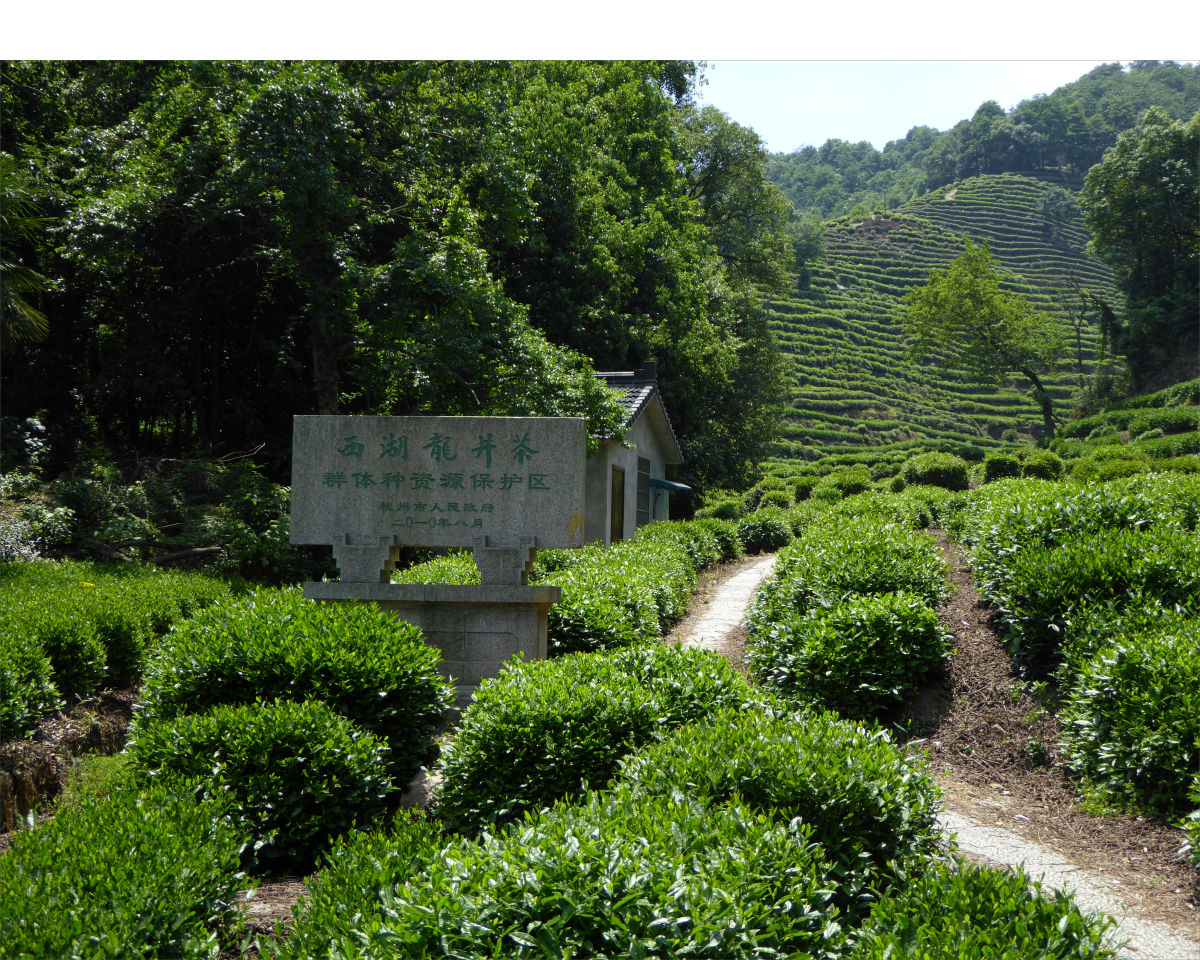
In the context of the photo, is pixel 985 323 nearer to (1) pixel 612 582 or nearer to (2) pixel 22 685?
(1) pixel 612 582

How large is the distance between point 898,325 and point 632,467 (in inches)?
2170

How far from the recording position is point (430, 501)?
7.82m

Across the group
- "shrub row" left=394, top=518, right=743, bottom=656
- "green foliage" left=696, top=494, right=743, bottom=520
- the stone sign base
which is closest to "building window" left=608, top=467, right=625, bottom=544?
"shrub row" left=394, top=518, right=743, bottom=656

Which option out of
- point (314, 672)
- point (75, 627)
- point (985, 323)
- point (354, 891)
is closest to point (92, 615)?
point (75, 627)

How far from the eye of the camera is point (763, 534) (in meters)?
21.7

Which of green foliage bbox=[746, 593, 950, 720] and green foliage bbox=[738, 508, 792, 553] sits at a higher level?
green foliage bbox=[746, 593, 950, 720]

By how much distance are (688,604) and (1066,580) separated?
7239 mm

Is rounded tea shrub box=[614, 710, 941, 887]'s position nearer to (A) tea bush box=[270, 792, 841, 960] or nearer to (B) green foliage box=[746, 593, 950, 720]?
(A) tea bush box=[270, 792, 841, 960]

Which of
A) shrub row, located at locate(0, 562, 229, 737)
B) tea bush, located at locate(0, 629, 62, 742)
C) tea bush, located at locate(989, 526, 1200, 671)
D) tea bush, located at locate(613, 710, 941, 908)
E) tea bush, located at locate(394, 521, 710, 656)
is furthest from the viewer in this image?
tea bush, located at locate(394, 521, 710, 656)

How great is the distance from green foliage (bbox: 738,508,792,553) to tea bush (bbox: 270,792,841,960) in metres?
18.5

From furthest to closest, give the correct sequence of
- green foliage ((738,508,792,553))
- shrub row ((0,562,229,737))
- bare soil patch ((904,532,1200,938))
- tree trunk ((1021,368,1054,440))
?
tree trunk ((1021,368,1054,440))
green foliage ((738,508,792,553))
shrub row ((0,562,229,737))
bare soil patch ((904,532,1200,938))

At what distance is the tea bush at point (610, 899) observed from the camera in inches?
107

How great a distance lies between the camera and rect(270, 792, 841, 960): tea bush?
107 inches

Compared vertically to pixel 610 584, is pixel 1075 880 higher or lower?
lower
